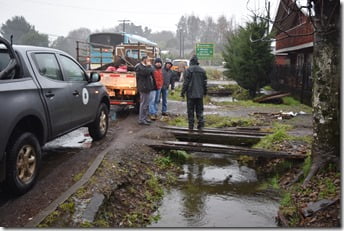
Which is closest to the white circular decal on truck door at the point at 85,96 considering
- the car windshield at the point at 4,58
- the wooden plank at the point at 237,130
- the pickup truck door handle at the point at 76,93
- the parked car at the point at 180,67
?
the pickup truck door handle at the point at 76,93

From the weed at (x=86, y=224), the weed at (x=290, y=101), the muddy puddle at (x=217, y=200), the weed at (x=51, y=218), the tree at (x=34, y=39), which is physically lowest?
the muddy puddle at (x=217, y=200)

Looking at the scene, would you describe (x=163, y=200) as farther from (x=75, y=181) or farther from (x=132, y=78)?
(x=132, y=78)

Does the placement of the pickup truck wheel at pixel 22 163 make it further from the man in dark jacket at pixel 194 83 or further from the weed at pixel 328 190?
the man in dark jacket at pixel 194 83

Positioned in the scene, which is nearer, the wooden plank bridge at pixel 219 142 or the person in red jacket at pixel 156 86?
the wooden plank bridge at pixel 219 142

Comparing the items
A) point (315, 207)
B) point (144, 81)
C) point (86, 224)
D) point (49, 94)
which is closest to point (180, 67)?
point (144, 81)

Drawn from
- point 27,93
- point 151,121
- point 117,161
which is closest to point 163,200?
point 117,161

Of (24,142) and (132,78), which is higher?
(132,78)

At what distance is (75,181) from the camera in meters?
5.44

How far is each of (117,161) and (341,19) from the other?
4.11 metres

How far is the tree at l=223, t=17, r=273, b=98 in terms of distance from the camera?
1970 centimetres

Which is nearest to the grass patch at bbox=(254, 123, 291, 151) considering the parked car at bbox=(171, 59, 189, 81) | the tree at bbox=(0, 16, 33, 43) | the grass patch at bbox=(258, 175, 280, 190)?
the grass patch at bbox=(258, 175, 280, 190)

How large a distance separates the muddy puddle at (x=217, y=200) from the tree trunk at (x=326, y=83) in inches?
35.9

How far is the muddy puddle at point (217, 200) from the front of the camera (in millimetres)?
5184

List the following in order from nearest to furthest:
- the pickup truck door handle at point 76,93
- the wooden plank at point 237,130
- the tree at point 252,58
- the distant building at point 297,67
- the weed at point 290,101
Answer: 1. the pickup truck door handle at point 76,93
2. the wooden plank at point 237,130
3. the distant building at point 297,67
4. the weed at point 290,101
5. the tree at point 252,58
